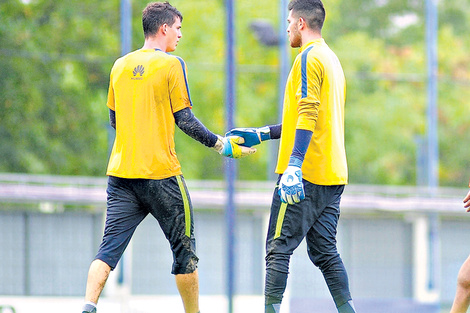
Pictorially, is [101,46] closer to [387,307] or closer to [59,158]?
[59,158]

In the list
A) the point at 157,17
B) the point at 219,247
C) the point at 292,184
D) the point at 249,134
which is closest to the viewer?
the point at 292,184

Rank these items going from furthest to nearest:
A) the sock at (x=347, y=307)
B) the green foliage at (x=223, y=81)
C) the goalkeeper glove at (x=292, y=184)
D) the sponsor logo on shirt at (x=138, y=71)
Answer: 1. the green foliage at (x=223, y=81)
2. the sponsor logo on shirt at (x=138, y=71)
3. the sock at (x=347, y=307)
4. the goalkeeper glove at (x=292, y=184)

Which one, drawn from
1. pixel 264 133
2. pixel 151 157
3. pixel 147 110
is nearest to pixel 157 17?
pixel 147 110

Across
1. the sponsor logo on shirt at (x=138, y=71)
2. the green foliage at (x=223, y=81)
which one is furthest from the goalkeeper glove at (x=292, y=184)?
the green foliage at (x=223, y=81)

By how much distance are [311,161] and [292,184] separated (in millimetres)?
321

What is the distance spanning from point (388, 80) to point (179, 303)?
760 inches

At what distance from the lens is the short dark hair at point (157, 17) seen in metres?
5.79

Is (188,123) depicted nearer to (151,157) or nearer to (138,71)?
(151,157)

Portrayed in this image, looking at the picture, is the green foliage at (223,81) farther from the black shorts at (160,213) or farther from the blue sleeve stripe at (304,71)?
the blue sleeve stripe at (304,71)

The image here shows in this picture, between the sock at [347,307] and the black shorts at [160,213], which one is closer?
the sock at [347,307]

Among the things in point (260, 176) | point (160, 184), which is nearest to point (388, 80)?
point (260, 176)

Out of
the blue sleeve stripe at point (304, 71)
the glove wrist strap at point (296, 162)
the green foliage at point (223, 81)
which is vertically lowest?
the glove wrist strap at point (296, 162)

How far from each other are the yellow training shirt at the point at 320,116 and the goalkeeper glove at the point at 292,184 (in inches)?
8.8

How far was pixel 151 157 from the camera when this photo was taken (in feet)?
18.6
